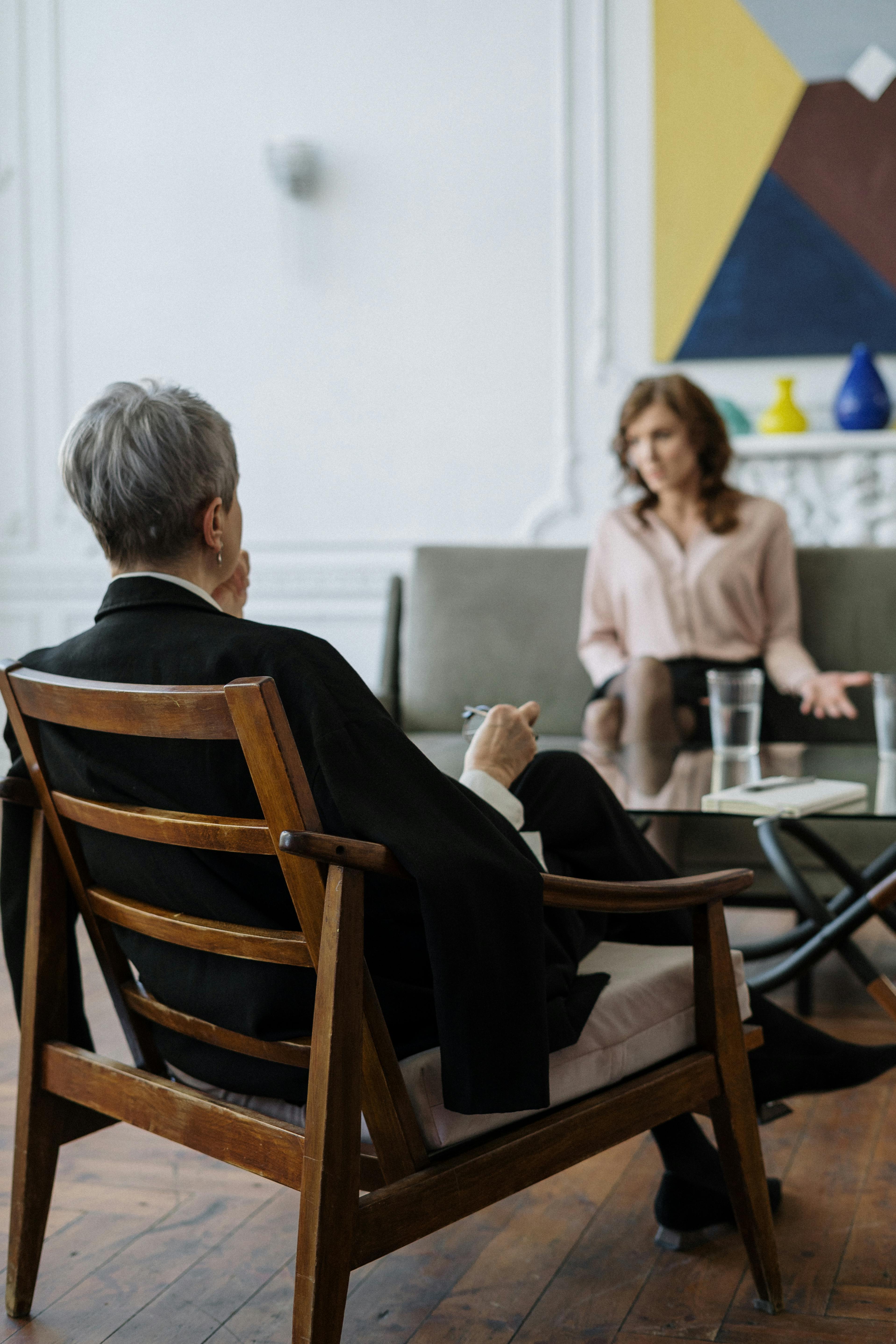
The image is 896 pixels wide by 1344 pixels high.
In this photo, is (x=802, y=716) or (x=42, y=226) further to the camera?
(x=42, y=226)

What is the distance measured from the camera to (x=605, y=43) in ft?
13.5

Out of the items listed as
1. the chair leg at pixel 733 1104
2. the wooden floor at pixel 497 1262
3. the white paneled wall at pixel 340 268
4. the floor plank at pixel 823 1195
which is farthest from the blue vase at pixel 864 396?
the chair leg at pixel 733 1104

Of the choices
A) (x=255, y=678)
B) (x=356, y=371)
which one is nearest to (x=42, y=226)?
(x=356, y=371)

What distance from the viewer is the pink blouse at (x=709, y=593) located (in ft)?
10.7

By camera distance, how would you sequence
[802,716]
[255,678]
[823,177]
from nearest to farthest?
1. [255,678]
2. [802,716]
3. [823,177]

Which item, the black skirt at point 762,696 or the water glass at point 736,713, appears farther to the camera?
the black skirt at point 762,696

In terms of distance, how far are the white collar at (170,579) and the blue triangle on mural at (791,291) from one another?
3105mm

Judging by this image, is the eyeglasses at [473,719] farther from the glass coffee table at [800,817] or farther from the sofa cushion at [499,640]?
the sofa cushion at [499,640]

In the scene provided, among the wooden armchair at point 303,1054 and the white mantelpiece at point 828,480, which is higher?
the white mantelpiece at point 828,480

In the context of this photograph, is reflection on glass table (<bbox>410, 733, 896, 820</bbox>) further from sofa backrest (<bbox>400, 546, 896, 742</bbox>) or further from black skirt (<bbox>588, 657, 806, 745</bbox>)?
sofa backrest (<bbox>400, 546, 896, 742</bbox>)

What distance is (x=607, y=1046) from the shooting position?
4.43 feet

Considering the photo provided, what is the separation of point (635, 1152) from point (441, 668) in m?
1.82

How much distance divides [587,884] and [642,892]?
0.09 m

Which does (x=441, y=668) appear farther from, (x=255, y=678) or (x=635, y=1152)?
(x=255, y=678)
